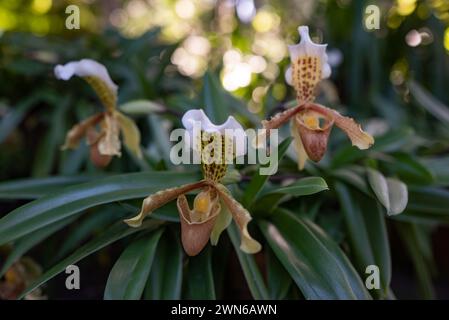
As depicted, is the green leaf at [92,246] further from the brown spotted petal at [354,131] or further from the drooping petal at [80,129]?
the brown spotted petal at [354,131]

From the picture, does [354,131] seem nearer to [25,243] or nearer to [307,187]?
[307,187]

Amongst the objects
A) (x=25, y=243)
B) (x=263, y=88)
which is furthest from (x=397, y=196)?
(x=263, y=88)

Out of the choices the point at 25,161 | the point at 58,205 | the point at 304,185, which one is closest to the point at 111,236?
the point at 58,205

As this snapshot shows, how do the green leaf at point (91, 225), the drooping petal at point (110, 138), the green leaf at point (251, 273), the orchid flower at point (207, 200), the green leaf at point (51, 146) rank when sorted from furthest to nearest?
the green leaf at point (51, 146) → the green leaf at point (91, 225) → the drooping petal at point (110, 138) → the green leaf at point (251, 273) → the orchid flower at point (207, 200)

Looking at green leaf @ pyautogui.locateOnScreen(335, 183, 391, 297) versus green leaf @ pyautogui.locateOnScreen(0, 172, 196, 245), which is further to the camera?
green leaf @ pyautogui.locateOnScreen(335, 183, 391, 297)

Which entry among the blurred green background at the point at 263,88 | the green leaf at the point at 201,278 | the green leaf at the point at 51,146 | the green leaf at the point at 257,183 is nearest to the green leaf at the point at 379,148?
the blurred green background at the point at 263,88

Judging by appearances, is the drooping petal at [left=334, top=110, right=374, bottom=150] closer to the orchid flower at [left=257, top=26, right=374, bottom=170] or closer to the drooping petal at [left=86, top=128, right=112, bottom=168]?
the orchid flower at [left=257, top=26, right=374, bottom=170]

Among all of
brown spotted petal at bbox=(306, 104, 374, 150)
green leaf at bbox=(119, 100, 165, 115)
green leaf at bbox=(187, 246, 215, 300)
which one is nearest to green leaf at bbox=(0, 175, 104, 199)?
green leaf at bbox=(119, 100, 165, 115)
